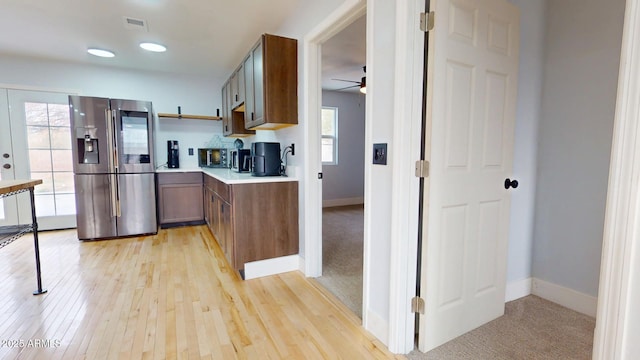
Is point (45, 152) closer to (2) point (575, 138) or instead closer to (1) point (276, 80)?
(1) point (276, 80)

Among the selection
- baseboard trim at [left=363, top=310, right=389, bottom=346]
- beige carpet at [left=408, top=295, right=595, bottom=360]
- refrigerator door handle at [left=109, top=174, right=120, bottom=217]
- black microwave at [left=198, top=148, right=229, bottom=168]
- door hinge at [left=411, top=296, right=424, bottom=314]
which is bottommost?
beige carpet at [left=408, top=295, right=595, bottom=360]

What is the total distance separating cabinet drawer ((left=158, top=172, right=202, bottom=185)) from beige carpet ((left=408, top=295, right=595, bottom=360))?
3845mm

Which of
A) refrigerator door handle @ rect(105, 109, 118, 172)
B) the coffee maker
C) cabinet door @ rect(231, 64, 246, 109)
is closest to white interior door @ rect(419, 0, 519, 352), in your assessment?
cabinet door @ rect(231, 64, 246, 109)

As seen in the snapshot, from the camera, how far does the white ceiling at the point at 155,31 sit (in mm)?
2584

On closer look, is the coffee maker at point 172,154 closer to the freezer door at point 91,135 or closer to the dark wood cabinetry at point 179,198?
the dark wood cabinetry at point 179,198

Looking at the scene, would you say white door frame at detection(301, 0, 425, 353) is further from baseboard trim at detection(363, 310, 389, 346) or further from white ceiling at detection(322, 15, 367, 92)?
white ceiling at detection(322, 15, 367, 92)

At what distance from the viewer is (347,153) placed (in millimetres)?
6367

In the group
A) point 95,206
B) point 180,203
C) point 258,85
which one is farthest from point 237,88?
point 95,206

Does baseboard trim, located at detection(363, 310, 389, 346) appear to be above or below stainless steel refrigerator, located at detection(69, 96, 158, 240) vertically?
below

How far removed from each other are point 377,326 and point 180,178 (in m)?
3.68

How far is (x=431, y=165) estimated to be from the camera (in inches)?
60.6

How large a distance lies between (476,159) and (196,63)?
12.9ft

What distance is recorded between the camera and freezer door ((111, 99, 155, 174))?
12.3 feet

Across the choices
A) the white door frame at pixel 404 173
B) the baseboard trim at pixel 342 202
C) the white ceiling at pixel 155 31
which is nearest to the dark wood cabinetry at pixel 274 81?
the white ceiling at pixel 155 31
